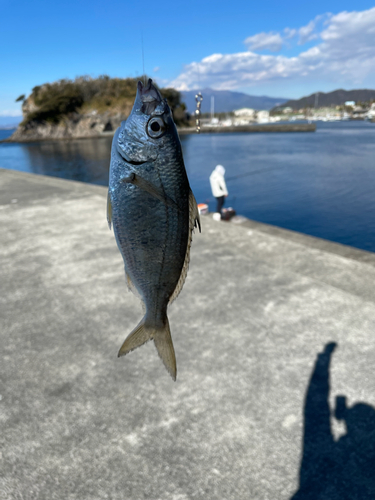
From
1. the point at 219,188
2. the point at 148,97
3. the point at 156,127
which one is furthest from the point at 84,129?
the point at 156,127

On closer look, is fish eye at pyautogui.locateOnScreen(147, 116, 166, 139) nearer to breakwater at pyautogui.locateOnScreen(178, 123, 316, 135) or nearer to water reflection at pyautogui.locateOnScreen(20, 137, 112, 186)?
water reflection at pyautogui.locateOnScreen(20, 137, 112, 186)

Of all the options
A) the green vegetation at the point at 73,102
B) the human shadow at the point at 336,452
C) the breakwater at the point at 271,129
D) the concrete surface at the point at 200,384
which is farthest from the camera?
the breakwater at the point at 271,129

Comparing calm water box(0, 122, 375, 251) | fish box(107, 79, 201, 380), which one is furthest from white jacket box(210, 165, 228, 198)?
fish box(107, 79, 201, 380)

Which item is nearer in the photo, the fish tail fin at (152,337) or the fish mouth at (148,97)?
the fish mouth at (148,97)

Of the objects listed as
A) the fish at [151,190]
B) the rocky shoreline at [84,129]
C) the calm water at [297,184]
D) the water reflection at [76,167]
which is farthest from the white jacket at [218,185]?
the rocky shoreline at [84,129]

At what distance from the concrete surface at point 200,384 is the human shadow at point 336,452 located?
13mm

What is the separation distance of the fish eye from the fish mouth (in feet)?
0.19

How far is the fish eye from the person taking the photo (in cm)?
148

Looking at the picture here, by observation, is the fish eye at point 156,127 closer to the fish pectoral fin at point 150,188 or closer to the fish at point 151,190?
the fish at point 151,190

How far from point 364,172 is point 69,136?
294 feet

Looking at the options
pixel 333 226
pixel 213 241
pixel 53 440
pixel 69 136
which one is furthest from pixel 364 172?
pixel 69 136

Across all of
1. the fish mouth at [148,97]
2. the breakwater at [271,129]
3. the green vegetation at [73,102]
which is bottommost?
the fish mouth at [148,97]

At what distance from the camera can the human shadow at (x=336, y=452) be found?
11.5ft

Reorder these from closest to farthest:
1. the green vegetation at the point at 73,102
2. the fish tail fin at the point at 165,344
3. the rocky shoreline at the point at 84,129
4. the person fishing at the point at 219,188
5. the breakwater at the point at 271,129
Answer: the fish tail fin at the point at 165,344, the person fishing at the point at 219,188, the green vegetation at the point at 73,102, the breakwater at the point at 271,129, the rocky shoreline at the point at 84,129
